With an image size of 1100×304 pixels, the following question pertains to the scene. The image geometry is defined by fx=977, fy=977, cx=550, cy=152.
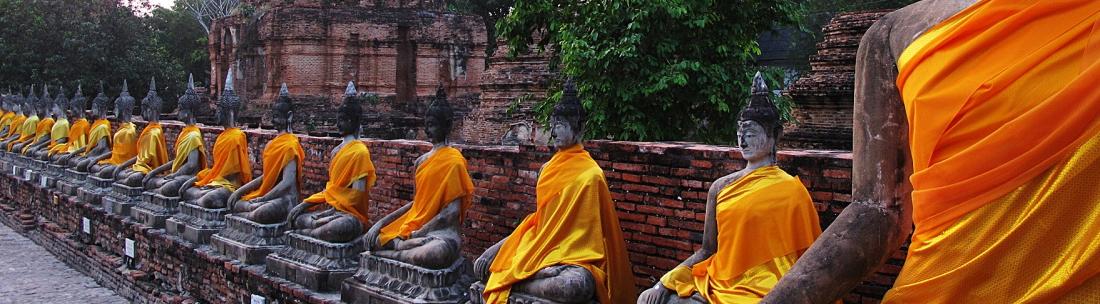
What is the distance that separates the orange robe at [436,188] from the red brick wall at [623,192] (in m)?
0.62

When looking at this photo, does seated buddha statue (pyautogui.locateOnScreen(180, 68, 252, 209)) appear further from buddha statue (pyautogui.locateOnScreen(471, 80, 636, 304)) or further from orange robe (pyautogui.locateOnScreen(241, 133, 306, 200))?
buddha statue (pyautogui.locateOnScreen(471, 80, 636, 304))

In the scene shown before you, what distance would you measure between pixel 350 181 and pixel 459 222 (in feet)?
3.96

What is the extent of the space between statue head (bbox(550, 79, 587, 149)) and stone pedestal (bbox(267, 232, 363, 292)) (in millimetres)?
2347

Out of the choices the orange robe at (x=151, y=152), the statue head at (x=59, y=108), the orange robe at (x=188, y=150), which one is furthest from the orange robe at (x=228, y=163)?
the statue head at (x=59, y=108)

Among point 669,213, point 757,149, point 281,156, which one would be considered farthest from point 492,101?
point 757,149

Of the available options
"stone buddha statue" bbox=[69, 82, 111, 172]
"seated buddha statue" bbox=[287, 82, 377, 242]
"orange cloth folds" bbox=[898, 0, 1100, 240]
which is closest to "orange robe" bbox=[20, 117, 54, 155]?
"stone buddha statue" bbox=[69, 82, 111, 172]

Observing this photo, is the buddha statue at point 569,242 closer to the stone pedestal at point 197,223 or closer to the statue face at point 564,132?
the statue face at point 564,132

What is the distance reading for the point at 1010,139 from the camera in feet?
7.59

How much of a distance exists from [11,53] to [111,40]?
2.49m

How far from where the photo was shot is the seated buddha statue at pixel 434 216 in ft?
19.8

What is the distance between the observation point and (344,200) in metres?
7.01

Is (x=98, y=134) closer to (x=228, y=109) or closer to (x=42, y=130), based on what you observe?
(x=42, y=130)

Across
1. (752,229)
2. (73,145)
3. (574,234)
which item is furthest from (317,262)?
(73,145)

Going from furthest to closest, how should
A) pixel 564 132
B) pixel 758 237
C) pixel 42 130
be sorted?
1. pixel 42 130
2. pixel 564 132
3. pixel 758 237
